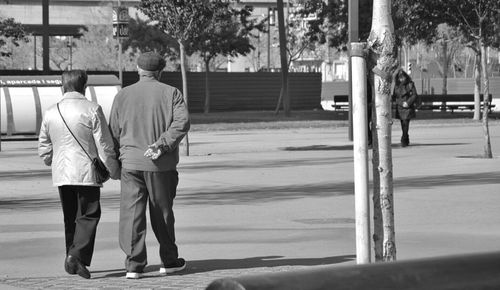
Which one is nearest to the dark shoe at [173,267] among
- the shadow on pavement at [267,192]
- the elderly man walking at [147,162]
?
the elderly man walking at [147,162]

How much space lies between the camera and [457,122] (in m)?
38.1

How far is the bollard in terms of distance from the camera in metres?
3.06

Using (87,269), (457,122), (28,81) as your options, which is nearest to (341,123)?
(457,122)

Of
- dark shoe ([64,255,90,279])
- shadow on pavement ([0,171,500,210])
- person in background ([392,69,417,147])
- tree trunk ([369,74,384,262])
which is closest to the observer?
tree trunk ([369,74,384,262])

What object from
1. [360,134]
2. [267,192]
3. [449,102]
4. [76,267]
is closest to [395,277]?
[360,134]

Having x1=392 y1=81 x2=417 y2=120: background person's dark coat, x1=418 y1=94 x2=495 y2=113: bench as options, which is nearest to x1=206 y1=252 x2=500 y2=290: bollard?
x1=392 y1=81 x2=417 y2=120: background person's dark coat

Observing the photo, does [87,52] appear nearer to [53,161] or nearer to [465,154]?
[465,154]

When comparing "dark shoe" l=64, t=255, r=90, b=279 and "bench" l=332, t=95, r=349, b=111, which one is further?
"bench" l=332, t=95, r=349, b=111

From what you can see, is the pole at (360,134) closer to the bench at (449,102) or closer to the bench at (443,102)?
the bench at (443,102)

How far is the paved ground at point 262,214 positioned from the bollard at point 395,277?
18.0 feet

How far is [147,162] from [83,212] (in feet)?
2.51

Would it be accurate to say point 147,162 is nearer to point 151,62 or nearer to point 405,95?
point 151,62

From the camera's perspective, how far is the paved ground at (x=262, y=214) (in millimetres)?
9742

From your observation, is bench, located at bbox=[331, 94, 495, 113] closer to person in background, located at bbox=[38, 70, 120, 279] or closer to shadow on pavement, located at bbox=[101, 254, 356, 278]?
shadow on pavement, located at bbox=[101, 254, 356, 278]
